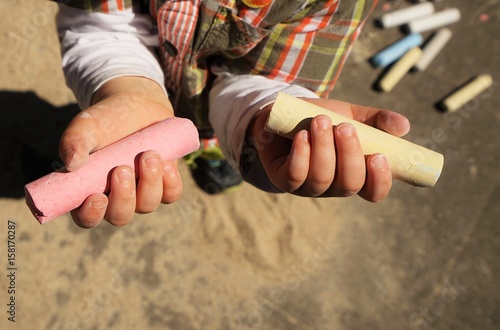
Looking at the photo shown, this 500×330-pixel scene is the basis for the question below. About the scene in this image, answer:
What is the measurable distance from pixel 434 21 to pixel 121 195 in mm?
1711

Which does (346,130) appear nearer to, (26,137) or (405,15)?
(26,137)

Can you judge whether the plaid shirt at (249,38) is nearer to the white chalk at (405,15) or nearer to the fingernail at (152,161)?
the fingernail at (152,161)

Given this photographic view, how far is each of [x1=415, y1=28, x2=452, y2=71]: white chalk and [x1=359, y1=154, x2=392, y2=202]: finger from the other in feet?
4.40

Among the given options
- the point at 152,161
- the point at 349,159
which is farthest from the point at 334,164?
the point at 152,161

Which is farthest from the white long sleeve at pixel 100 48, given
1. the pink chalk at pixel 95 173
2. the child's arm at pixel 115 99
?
the pink chalk at pixel 95 173

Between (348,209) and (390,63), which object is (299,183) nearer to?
(348,209)

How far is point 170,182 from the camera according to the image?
737 millimetres

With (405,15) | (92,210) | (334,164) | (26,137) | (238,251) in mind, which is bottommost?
(238,251)

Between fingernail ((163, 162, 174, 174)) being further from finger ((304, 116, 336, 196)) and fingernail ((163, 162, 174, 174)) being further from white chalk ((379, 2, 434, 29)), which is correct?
white chalk ((379, 2, 434, 29))

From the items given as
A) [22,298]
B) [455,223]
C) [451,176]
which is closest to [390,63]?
[451,176]

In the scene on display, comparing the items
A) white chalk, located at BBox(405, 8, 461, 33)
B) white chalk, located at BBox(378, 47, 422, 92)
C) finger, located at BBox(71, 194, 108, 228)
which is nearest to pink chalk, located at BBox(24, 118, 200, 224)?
finger, located at BBox(71, 194, 108, 228)

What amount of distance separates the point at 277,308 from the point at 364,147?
0.81 meters

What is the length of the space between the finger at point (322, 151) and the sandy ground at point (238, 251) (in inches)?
30.8

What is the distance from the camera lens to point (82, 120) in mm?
693
